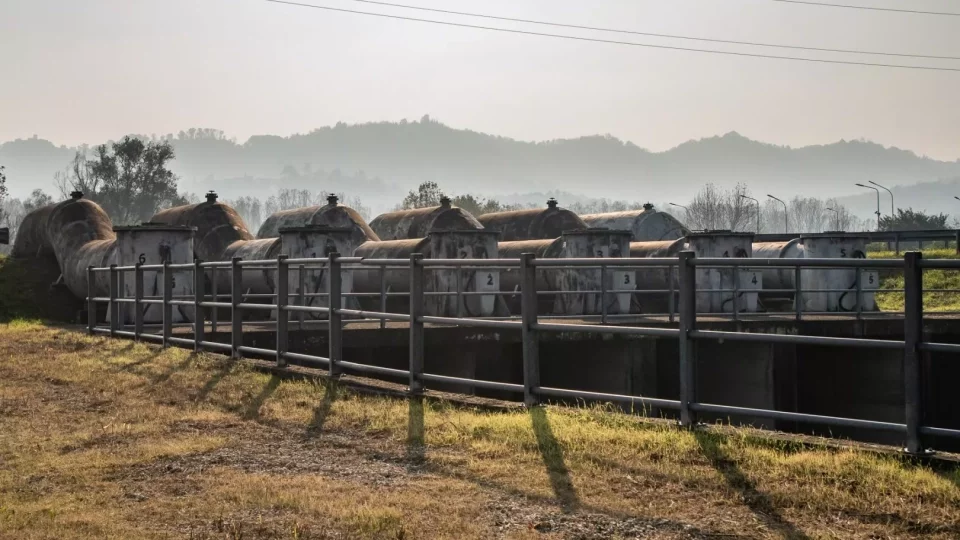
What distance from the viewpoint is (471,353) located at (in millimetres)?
16297

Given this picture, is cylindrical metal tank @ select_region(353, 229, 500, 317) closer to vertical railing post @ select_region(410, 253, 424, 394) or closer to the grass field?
vertical railing post @ select_region(410, 253, 424, 394)

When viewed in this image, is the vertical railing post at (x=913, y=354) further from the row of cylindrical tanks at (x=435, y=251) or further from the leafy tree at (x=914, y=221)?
the leafy tree at (x=914, y=221)

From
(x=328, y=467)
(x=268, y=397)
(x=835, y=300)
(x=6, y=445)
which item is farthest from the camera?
(x=835, y=300)

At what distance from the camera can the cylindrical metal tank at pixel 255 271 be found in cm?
2391

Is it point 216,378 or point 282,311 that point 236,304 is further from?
Answer: point 216,378

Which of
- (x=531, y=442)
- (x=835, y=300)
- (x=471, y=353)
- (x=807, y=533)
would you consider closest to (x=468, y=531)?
(x=807, y=533)

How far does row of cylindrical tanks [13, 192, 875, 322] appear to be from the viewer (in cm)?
2198

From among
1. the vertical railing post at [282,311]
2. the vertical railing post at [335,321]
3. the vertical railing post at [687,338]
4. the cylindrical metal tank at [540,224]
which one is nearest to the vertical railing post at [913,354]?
the vertical railing post at [687,338]

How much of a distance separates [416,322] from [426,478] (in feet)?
10.6

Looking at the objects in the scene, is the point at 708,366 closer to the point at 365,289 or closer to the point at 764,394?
the point at 764,394

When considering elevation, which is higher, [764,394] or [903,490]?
[903,490]

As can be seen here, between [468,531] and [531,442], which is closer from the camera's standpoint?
[468,531]

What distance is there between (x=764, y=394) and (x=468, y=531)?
12.1 m

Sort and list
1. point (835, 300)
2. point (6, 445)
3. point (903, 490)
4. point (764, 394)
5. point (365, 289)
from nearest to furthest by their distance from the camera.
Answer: point (903, 490) < point (6, 445) < point (764, 394) < point (835, 300) < point (365, 289)
